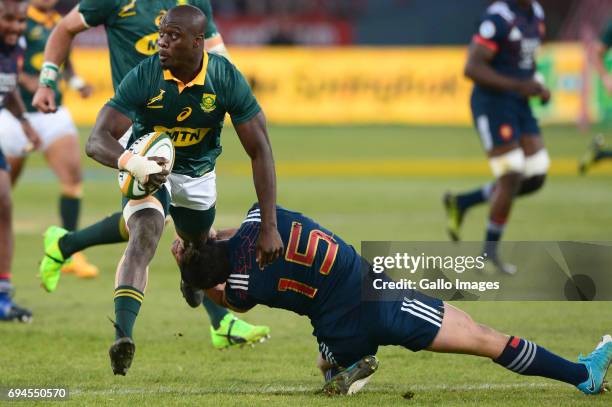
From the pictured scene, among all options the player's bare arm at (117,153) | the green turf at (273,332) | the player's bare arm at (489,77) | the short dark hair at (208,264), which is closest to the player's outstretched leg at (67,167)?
the green turf at (273,332)

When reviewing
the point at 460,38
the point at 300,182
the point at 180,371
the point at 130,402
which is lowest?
the point at 460,38

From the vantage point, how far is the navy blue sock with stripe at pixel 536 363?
21.3 ft

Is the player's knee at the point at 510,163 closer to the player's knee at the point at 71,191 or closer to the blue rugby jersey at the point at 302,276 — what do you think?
the player's knee at the point at 71,191

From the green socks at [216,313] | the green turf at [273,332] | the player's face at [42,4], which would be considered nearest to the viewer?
the green turf at [273,332]

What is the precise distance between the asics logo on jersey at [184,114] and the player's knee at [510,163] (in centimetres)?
513

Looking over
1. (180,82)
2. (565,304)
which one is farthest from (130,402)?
(565,304)

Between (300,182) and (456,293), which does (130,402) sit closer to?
(456,293)

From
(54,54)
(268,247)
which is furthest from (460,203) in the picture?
(268,247)

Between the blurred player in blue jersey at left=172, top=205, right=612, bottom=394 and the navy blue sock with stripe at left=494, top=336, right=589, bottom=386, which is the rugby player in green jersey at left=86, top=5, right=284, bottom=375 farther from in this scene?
the navy blue sock with stripe at left=494, top=336, right=589, bottom=386

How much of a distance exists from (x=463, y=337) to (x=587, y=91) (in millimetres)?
23144

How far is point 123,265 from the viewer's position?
661 centimetres

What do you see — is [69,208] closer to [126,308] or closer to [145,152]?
[145,152]

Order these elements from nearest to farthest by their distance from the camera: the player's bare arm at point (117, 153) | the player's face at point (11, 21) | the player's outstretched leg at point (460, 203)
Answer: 1. the player's bare arm at point (117, 153)
2. the player's face at point (11, 21)
3. the player's outstretched leg at point (460, 203)

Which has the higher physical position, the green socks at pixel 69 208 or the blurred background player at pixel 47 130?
the blurred background player at pixel 47 130
